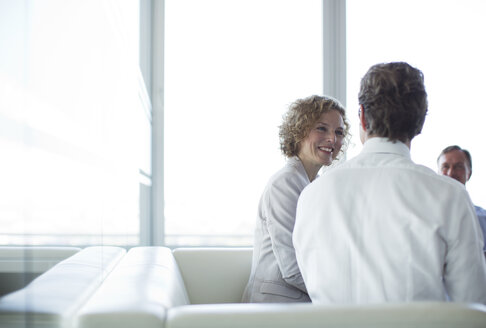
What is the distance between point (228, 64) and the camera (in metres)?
4.09

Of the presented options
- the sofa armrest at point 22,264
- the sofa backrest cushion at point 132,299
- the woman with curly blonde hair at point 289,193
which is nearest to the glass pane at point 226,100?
the woman with curly blonde hair at point 289,193

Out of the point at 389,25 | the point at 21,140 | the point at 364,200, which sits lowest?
the point at 364,200

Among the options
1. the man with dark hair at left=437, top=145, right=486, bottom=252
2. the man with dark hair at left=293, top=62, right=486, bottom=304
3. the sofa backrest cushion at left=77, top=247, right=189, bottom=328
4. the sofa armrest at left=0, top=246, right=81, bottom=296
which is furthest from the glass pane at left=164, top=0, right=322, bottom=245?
the sofa armrest at left=0, top=246, right=81, bottom=296

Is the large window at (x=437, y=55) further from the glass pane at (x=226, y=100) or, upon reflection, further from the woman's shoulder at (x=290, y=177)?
the woman's shoulder at (x=290, y=177)

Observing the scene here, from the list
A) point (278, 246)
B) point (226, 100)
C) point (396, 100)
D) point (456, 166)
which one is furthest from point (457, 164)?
point (396, 100)

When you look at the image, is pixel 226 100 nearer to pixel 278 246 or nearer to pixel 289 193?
pixel 289 193

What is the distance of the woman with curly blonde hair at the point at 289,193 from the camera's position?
6.64ft

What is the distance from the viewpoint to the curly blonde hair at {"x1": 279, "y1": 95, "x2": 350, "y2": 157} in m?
2.39

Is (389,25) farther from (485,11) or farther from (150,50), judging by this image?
(150,50)

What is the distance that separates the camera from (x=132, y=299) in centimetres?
123

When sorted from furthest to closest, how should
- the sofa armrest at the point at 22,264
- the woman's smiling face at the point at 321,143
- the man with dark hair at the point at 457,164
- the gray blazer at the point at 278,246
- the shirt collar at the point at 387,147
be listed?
the man with dark hair at the point at 457,164 → the woman's smiling face at the point at 321,143 → the gray blazer at the point at 278,246 → the shirt collar at the point at 387,147 → the sofa armrest at the point at 22,264

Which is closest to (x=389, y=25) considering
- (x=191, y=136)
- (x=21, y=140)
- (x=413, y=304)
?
(x=191, y=136)

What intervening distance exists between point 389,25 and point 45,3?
11.1 feet

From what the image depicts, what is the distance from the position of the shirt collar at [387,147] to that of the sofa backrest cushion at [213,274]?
130cm
